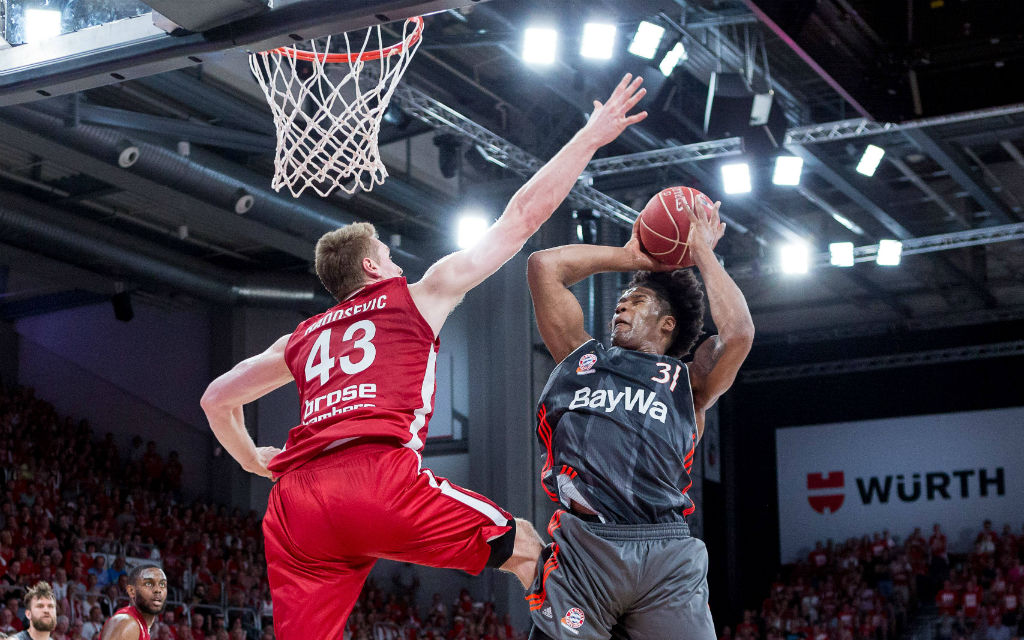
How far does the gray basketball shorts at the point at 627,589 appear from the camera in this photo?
372 centimetres

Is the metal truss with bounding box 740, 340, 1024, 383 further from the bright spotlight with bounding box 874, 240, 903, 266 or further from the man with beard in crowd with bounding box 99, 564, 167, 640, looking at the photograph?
the man with beard in crowd with bounding box 99, 564, 167, 640

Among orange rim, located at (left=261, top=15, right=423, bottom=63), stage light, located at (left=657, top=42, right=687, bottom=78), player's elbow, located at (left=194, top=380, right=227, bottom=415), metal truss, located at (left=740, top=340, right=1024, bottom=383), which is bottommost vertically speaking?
player's elbow, located at (left=194, top=380, right=227, bottom=415)

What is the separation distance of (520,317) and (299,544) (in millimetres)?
14324

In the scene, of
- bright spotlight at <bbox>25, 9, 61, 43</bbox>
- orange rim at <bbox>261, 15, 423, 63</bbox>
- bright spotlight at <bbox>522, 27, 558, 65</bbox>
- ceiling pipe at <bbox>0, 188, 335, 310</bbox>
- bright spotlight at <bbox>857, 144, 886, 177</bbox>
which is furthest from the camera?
ceiling pipe at <bbox>0, 188, 335, 310</bbox>

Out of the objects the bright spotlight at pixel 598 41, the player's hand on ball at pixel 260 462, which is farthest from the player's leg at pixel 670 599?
the bright spotlight at pixel 598 41

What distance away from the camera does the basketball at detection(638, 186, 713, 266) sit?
14.4ft

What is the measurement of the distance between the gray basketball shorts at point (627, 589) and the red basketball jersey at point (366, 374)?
779 mm

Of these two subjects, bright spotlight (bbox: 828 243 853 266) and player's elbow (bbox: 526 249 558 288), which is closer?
player's elbow (bbox: 526 249 558 288)

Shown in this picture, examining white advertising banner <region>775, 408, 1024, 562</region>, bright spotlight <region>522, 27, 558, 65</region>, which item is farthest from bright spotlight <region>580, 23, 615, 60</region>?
white advertising banner <region>775, 408, 1024, 562</region>

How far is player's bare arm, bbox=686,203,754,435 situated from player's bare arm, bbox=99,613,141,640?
3.60 metres

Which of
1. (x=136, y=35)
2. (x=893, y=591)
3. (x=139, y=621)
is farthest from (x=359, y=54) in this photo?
(x=893, y=591)

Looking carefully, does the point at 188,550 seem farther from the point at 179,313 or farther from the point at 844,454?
the point at 844,454

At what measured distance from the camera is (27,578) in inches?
509

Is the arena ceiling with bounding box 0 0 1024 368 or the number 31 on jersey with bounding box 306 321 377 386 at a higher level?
the arena ceiling with bounding box 0 0 1024 368
